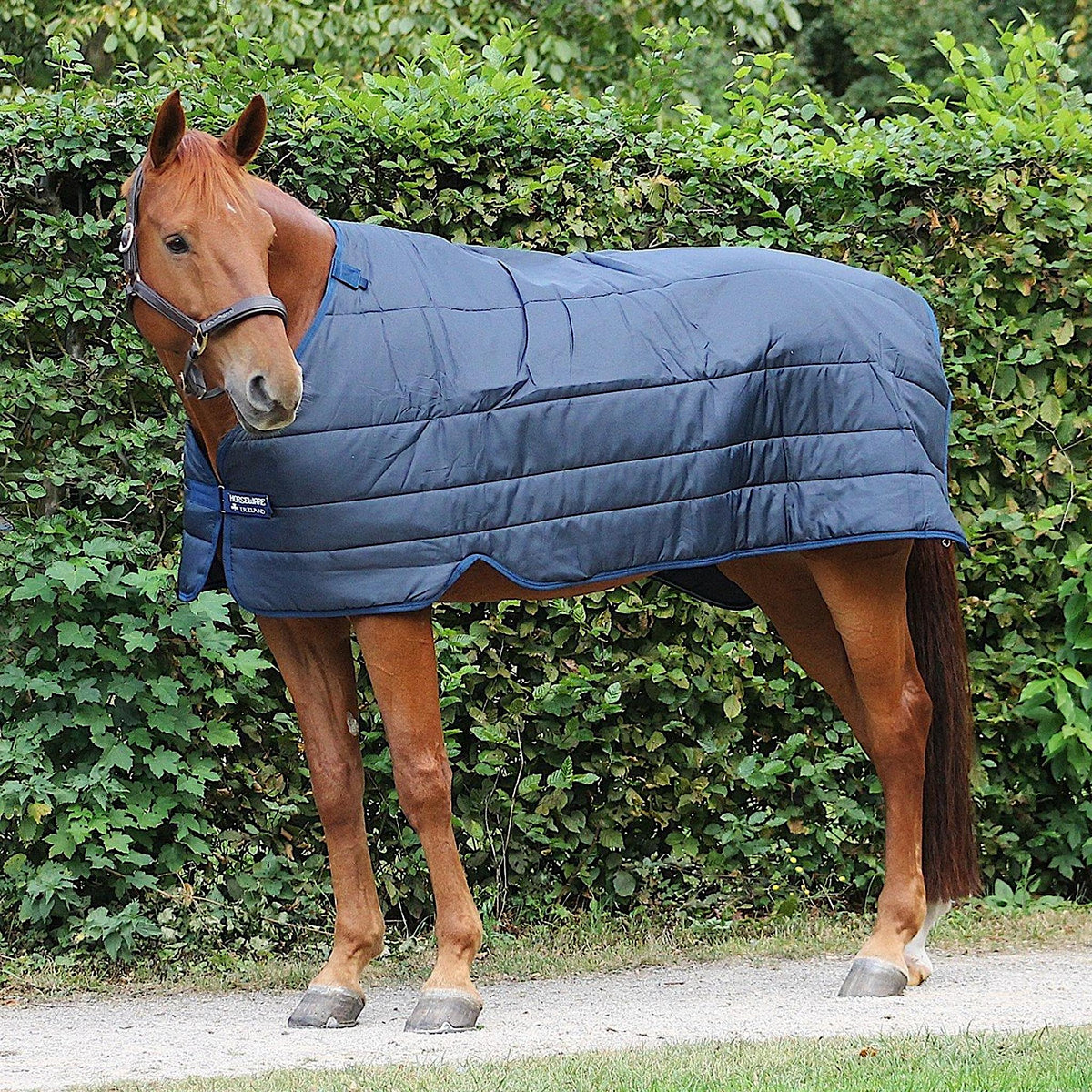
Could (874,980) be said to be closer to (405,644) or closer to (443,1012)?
(443,1012)

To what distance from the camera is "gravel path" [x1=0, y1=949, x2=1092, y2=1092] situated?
3246 mm

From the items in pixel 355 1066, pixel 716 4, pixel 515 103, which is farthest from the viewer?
pixel 716 4

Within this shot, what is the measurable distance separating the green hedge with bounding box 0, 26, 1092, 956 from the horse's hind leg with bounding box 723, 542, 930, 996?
0.88 m

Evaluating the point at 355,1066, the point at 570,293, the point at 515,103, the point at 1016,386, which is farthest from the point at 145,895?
the point at 1016,386

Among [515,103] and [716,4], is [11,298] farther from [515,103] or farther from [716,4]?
[716,4]

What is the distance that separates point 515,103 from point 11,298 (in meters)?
1.66

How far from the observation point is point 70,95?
4184 millimetres

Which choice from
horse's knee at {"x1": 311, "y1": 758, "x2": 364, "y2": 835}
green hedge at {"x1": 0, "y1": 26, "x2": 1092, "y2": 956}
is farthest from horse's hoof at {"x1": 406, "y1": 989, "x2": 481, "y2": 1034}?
green hedge at {"x1": 0, "y1": 26, "x2": 1092, "y2": 956}

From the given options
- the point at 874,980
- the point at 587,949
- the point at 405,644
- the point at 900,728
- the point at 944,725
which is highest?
the point at 405,644

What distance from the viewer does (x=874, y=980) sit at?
146 inches

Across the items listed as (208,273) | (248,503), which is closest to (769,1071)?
(248,503)

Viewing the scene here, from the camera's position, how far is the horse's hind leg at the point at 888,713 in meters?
3.78

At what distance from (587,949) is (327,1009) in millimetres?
1127

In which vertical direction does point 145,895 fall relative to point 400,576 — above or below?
below
